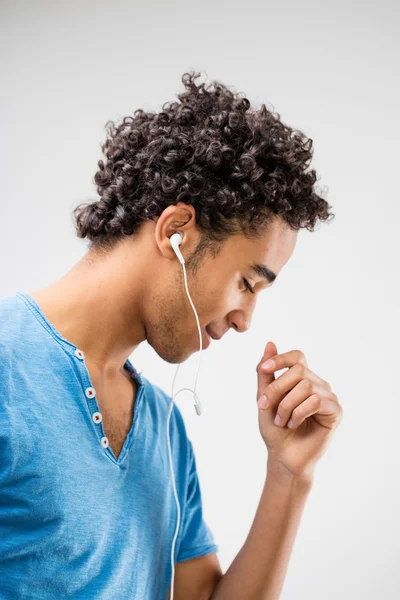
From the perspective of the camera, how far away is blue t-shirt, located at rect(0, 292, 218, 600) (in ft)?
3.54

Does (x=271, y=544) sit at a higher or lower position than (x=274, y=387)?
lower

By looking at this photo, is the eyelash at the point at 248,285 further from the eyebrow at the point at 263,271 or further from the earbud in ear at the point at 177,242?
the earbud in ear at the point at 177,242

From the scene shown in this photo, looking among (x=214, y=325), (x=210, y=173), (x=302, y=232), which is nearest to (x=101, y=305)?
(x=214, y=325)

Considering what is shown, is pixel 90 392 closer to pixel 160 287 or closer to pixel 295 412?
pixel 160 287

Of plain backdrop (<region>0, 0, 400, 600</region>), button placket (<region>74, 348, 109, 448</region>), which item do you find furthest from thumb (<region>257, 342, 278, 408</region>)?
plain backdrop (<region>0, 0, 400, 600</region>)

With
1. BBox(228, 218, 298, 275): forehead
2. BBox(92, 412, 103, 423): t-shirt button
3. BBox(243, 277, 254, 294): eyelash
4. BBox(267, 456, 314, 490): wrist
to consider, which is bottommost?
BBox(92, 412, 103, 423): t-shirt button

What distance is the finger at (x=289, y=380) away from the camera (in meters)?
1.32

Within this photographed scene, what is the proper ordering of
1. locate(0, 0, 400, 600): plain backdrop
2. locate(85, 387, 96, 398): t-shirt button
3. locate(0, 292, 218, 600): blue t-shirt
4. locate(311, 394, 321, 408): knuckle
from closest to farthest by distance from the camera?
locate(0, 292, 218, 600): blue t-shirt → locate(85, 387, 96, 398): t-shirt button → locate(311, 394, 321, 408): knuckle → locate(0, 0, 400, 600): plain backdrop

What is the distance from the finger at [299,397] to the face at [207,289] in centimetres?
19

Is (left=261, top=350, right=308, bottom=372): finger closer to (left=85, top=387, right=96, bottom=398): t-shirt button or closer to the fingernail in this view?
the fingernail

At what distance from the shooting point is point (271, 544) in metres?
1.40

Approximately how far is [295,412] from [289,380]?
0.20ft

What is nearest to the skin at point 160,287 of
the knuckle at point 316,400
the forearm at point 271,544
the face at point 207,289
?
the face at point 207,289

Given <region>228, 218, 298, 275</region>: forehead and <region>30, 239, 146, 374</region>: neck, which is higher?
<region>228, 218, 298, 275</region>: forehead
